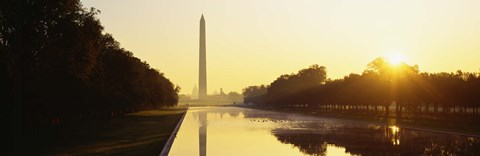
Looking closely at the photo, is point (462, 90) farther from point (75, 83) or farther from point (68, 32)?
point (68, 32)

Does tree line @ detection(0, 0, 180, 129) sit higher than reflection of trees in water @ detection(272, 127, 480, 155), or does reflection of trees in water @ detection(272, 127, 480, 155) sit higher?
tree line @ detection(0, 0, 180, 129)

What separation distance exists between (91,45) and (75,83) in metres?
17.5

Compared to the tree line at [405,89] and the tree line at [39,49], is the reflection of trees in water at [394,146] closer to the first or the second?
the tree line at [39,49]

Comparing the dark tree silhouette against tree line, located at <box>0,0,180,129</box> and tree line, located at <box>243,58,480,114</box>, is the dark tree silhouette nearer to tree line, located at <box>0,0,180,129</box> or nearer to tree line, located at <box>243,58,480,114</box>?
tree line, located at <box>0,0,180,129</box>

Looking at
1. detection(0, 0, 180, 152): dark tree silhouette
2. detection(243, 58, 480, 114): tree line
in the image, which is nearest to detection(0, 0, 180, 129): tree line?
detection(0, 0, 180, 152): dark tree silhouette

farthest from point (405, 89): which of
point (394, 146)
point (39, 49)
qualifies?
point (39, 49)

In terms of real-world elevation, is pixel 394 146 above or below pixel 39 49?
below

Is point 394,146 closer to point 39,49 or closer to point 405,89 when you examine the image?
point 39,49

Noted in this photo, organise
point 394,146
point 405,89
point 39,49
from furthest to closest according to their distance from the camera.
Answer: point 405,89, point 394,146, point 39,49

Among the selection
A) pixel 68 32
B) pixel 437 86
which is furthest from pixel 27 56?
pixel 437 86

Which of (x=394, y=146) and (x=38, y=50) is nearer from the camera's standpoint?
(x=38, y=50)

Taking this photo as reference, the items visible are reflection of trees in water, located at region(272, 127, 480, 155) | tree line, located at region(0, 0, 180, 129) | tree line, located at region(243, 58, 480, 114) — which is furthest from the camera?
tree line, located at region(243, 58, 480, 114)

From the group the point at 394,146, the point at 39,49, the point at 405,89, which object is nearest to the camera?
the point at 39,49

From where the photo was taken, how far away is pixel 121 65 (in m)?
75.2
